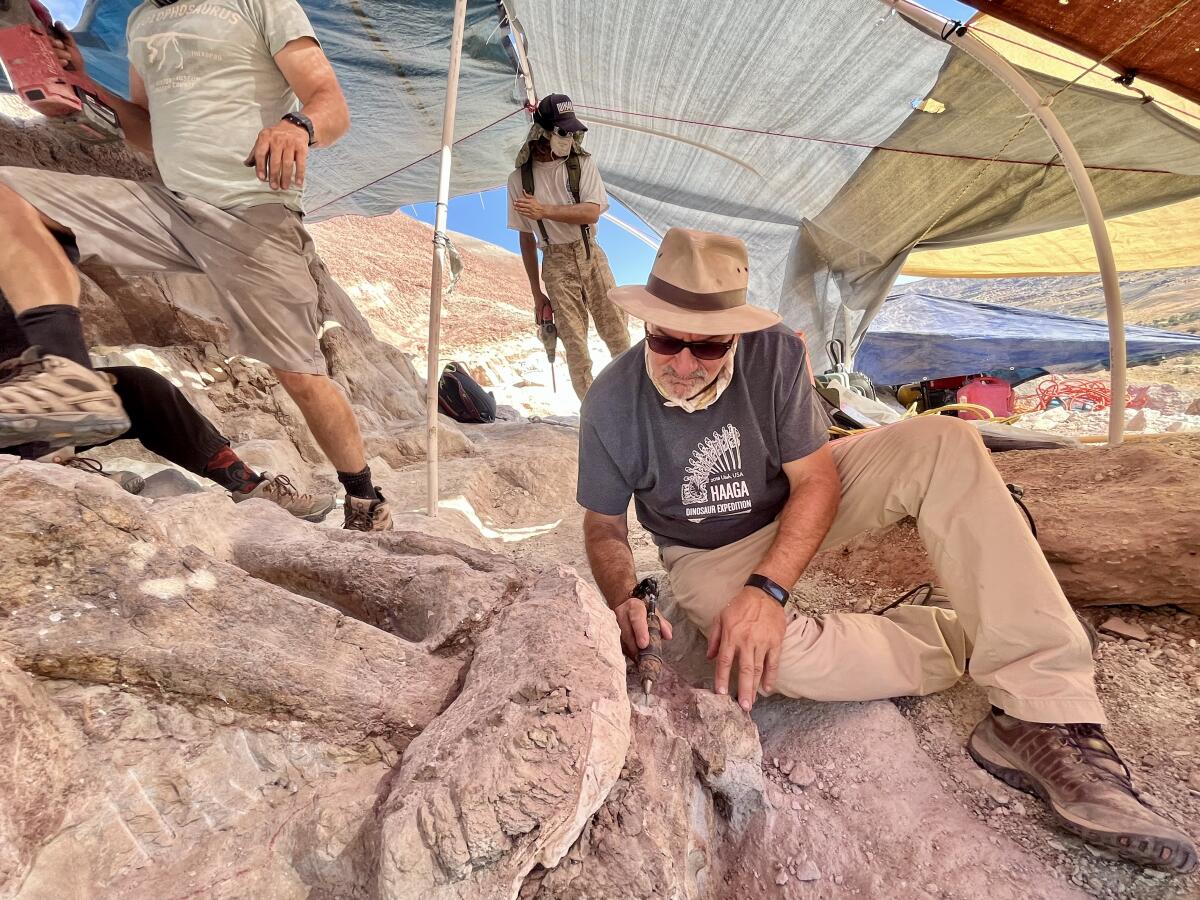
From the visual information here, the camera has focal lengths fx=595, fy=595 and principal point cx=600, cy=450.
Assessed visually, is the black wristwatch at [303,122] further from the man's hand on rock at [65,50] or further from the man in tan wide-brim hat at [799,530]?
the man in tan wide-brim hat at [799,530]

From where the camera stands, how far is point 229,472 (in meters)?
2.34

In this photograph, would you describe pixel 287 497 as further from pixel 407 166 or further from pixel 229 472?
pixel 407 166

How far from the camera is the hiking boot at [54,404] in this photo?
4.71 ft

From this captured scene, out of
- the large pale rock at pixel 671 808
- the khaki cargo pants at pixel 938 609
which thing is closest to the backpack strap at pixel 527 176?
the khaki cargo pants at pixel 938 609

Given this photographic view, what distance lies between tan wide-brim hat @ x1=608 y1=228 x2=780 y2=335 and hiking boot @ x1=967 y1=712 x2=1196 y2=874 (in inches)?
49.8

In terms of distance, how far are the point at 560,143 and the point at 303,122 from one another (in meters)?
3.05

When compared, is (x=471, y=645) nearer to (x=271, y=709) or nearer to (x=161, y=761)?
(x=271, y=709)

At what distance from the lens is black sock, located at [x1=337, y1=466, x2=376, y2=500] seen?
2.51 metres

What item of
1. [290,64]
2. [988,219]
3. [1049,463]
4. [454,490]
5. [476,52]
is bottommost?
[454,490]

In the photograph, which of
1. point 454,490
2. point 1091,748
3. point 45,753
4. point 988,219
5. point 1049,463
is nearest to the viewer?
point 45,753

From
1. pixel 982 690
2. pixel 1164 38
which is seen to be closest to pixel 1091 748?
pixel 982 690

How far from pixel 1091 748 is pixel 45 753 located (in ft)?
7.12

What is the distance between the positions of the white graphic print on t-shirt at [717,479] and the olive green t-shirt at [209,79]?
1885 millimetres

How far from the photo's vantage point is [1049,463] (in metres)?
2.75
